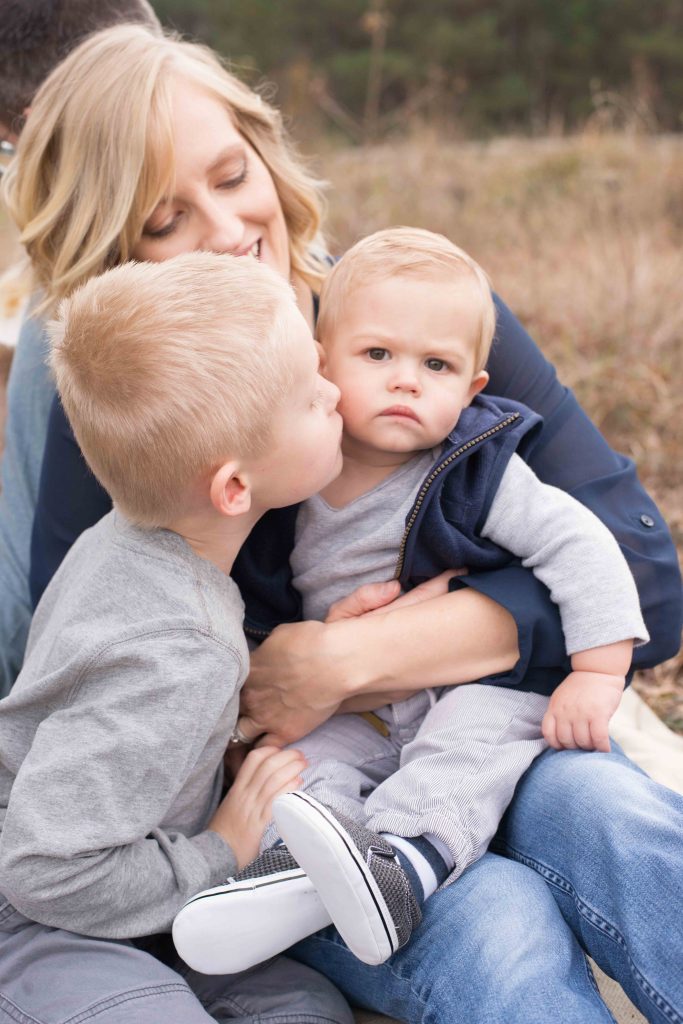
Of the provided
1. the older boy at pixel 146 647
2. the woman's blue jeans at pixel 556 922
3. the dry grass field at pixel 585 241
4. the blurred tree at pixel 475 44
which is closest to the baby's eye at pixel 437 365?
the older boy at pixel 146 647

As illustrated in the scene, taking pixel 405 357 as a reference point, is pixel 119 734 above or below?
below

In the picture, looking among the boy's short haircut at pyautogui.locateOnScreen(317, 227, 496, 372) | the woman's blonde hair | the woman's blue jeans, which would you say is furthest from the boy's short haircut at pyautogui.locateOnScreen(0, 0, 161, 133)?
the woman's blue jeans

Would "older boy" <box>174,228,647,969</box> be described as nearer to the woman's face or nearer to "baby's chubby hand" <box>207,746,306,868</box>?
"baby's chubby hand" <box>207,746,306,868</box>

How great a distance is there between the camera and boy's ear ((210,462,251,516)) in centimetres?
161

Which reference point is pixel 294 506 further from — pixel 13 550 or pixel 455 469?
pixel 13 550

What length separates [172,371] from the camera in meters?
1.55

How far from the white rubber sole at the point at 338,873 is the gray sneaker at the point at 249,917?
0.25ft

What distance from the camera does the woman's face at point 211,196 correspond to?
6.90ft

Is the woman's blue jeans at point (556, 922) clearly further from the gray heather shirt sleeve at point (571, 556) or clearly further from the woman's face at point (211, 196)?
the woman's face at point (211, 196)

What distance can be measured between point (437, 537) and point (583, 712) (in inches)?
15.4

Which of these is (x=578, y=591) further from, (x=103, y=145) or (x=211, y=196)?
(x=103, y=145)

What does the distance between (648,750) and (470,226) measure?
473cm

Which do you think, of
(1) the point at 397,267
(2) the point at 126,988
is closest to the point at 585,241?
(1) the point at 397,267

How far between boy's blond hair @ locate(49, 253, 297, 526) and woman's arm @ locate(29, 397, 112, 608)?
48 cm
